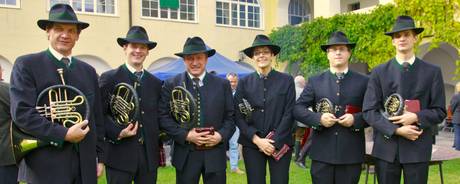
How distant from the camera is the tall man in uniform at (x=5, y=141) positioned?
485cm

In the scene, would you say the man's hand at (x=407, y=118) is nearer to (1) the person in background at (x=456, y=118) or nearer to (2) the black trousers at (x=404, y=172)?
(2) the black trousers at (x=404, y=172)

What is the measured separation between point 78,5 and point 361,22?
33.2 feet

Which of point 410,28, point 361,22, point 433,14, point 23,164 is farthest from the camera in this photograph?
point 361,22

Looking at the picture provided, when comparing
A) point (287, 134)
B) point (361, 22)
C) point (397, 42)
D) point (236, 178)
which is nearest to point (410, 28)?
point (397, 42)

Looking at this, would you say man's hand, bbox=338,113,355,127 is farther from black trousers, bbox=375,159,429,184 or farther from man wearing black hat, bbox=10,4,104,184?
man wearing black hat, bbox=10,4,104,184

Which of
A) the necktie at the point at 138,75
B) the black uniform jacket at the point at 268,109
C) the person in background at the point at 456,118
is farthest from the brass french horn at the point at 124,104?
the person in background at the point at 456,118

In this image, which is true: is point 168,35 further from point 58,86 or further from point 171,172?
point 58,86

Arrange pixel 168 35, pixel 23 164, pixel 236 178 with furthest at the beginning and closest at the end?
1. pixel 168 35
2. pixel 236 178
3. pixel 23 164

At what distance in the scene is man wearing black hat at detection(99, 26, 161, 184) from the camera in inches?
163

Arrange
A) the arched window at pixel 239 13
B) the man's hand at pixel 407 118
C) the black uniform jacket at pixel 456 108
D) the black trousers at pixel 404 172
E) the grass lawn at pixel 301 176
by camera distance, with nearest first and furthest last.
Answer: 1. the man's hand at pixel 407 118
2. the black trousers at pixel 404 172
3. the grass lawn at pixel 301 176
4. the black uniform jacket at pixel 456 108
5. the arched window at pixel 239 13

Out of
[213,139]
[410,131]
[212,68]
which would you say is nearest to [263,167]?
[213,139]

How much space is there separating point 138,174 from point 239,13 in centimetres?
1701

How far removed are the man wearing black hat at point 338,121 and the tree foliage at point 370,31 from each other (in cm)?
792

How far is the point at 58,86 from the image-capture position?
10.8 ft
